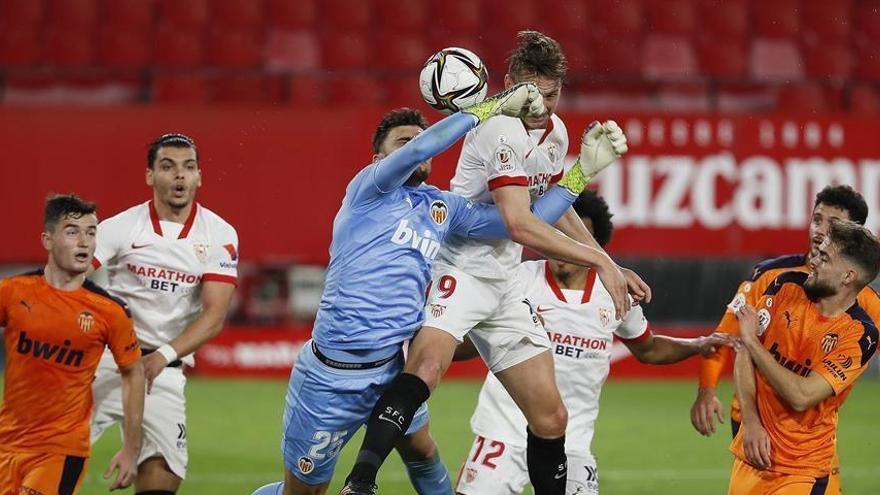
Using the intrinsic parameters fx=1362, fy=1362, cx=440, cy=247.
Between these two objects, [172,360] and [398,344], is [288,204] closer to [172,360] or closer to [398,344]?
[172,360]

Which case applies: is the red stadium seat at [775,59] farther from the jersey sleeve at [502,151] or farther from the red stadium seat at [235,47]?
the jersey sleeve at [502,151]

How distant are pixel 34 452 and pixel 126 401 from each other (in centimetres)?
44

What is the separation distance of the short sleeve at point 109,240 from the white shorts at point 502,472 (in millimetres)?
2004

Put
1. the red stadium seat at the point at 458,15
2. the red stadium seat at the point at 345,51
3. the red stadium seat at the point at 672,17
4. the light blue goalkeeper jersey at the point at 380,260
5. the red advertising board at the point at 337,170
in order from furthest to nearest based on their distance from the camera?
the red stadium seat at the point at 672,17
the red stadium seat at the point at 458,15
the red stadium seat at the point at 345,51
the red advertising board at the point at 337,170
the light blue goalkeeper jersey at the point at 380,260

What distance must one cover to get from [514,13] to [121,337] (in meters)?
9.77

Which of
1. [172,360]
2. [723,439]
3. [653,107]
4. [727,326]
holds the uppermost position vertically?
[653,107]

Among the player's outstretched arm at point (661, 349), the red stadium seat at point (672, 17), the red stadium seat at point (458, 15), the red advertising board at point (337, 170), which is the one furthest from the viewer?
the red stadium seat at point (672, 17)

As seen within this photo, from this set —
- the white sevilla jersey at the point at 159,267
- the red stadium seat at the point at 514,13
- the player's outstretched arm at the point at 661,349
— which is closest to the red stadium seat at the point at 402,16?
the red stadium seat at the point at 514,13

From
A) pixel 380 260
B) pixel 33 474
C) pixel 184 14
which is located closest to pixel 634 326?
pixel 380 260

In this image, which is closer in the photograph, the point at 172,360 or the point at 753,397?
the point at 753,397

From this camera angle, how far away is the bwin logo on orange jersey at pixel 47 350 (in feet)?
19.0

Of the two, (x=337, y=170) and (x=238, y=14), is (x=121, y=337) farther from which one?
(x=238, y=14)

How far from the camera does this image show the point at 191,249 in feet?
22.0

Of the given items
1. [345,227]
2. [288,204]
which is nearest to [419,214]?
[345,227]
